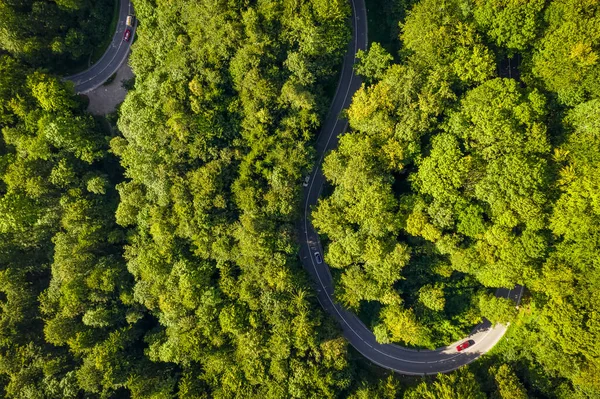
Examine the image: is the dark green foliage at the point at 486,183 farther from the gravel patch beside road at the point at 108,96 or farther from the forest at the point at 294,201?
the gravel patch beside road at the point at 108,96

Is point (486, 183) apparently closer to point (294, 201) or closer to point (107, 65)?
point (294, 201)

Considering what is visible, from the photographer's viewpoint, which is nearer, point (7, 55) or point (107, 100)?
point (7, 55)

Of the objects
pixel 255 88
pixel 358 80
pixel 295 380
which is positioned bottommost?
pixel 295 380

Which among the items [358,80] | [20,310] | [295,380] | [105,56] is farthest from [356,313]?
[105,56]

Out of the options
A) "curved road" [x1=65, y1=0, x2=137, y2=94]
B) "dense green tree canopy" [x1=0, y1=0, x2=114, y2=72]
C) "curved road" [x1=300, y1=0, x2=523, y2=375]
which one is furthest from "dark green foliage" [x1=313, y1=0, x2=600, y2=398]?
"dense green tree canopy" [x1=0, y1=0, x2=114, y2=72]

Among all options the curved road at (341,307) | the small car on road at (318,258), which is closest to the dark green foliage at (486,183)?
the curved road at (341,307)

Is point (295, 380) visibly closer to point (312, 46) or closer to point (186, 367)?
point (186, 367)
